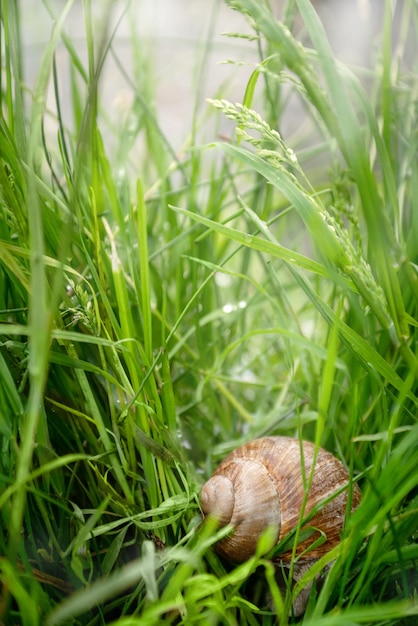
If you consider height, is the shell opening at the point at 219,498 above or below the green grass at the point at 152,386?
below

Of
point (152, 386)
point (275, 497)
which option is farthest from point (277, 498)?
point (152, 386)

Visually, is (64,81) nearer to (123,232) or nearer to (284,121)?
(284,121)

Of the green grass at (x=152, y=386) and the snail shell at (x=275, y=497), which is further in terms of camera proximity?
the snail shell at (x=275, y=497)

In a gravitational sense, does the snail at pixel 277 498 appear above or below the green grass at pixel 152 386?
below

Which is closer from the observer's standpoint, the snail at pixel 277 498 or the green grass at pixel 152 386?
the green grass at pixel 152 386

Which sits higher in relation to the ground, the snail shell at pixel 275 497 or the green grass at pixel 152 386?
the green grass at pixel 152 386

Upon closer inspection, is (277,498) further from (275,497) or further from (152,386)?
(152,386)
